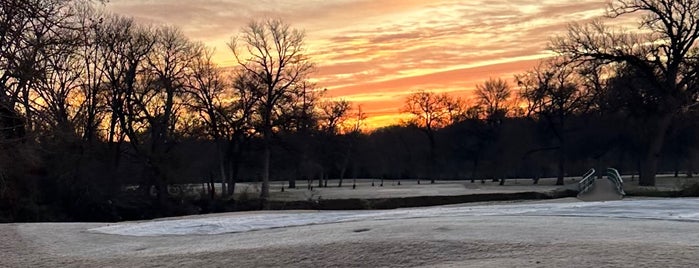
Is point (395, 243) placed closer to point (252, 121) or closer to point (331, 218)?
point (331, 218)

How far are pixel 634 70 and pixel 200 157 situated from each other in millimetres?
34114

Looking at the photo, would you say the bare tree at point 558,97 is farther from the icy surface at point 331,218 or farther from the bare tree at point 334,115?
the icy surface at point 331,218

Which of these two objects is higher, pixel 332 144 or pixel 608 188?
pixel 332 144

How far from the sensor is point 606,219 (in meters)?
15.8

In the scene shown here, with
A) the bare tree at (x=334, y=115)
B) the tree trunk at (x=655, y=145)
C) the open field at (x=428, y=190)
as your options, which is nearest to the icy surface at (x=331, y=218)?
the open field at (x=428, y=190)

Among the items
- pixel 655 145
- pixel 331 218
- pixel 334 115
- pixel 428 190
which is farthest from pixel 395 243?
pixel 334 115

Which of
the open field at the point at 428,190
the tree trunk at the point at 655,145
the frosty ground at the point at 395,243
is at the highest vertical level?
the tree trunk at the point at 655,145

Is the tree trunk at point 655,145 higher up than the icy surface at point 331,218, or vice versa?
the tree trunk at point 655,145

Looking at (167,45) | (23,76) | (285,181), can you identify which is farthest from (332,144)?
(23,76)

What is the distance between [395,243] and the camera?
1122 centimetres

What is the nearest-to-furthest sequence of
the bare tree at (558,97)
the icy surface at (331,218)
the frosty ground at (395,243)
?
1. the frosty ground at (395,243)
2. the icy surface at (331,218)
3. the bare tree at (558,97)

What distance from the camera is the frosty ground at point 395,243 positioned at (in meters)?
9.78

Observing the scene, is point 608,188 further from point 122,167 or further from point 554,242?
point 122,167

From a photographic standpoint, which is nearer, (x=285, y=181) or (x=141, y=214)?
(x=141, y=214)
